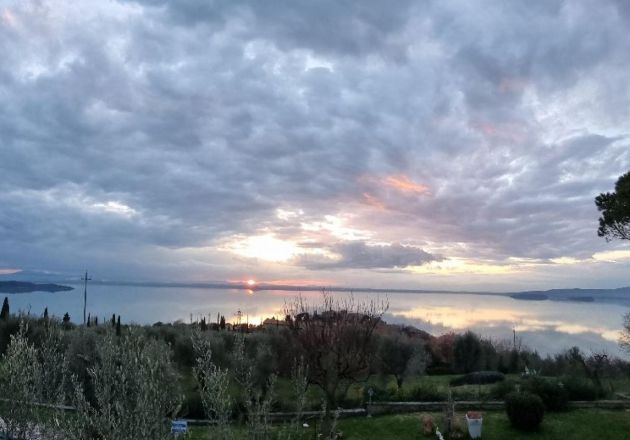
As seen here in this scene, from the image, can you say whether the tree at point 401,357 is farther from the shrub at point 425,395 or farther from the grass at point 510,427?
the grass at point 510,427

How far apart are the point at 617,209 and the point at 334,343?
32.5ft

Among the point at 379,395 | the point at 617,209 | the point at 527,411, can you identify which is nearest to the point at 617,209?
the point at 617,209

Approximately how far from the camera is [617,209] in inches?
645

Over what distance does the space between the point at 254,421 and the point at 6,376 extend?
2827 mm

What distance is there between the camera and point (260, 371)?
2392 centimetres

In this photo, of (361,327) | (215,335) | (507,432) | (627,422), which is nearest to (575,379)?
(627,422)

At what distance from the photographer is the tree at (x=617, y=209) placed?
1605cm

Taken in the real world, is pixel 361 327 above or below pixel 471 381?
above

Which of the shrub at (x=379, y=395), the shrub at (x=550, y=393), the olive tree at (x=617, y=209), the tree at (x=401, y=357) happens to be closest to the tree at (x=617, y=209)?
the olive tree at (x=617, y=209)

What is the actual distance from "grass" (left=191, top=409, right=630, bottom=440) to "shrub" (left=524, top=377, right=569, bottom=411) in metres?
0.41

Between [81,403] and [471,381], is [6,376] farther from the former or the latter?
[471,381]

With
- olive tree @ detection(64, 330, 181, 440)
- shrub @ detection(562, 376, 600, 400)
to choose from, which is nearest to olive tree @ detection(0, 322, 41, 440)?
olive tree @ detection(64, 330, 181, 440)

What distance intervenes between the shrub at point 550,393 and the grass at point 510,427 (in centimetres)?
41

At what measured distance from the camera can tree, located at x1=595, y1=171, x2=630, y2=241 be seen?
1605 cm
